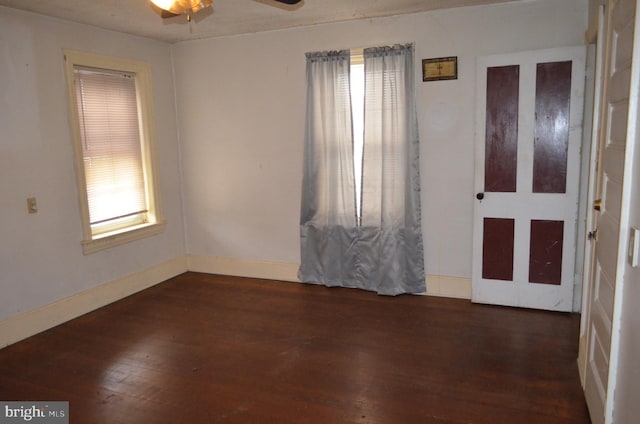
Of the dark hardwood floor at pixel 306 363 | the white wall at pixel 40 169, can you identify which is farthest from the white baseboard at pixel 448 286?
the white wall at pixel 40 169

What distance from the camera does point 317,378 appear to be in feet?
9.46

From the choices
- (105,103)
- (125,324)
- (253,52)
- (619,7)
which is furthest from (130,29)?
(619,7)

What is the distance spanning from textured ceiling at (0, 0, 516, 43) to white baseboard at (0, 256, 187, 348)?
2.32m

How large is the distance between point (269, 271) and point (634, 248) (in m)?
3.68

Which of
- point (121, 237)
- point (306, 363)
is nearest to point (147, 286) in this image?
point (121, 237)

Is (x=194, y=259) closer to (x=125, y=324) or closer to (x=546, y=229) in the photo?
(x=125, y=324)

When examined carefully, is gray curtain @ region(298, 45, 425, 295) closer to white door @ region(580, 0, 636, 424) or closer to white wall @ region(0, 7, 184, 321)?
white door @ region(580, 0, 636, 424)

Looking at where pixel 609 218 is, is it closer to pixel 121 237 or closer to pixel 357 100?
pixel 357 100

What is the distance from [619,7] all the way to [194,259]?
14.7 ft

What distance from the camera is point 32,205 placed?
3.60 metres

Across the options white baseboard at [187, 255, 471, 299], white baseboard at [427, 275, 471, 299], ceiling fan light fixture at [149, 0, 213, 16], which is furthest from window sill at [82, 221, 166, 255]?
white baseboard at [427, 275, 471, 299]

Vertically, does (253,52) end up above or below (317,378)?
above

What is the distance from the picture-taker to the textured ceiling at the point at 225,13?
3.46 metres

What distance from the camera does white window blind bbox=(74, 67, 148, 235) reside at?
4.09m
